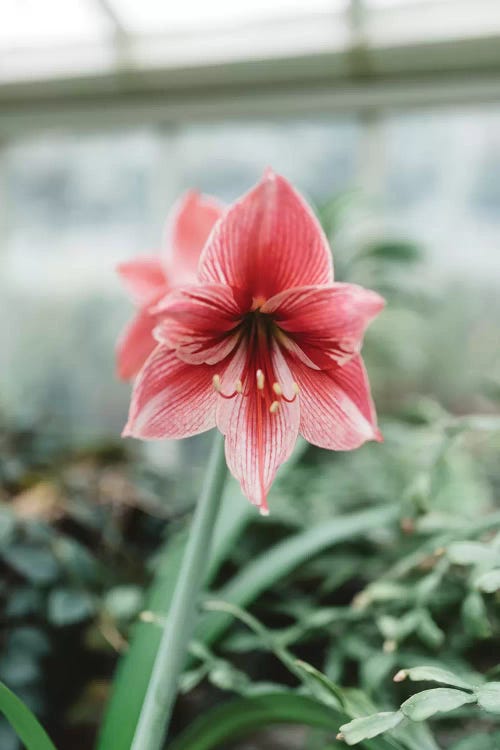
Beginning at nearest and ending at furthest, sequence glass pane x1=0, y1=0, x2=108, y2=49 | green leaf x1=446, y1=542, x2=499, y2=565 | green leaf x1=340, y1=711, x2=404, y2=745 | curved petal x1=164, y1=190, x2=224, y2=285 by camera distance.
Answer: green leaf x1=340, y1=711, x2=404, y2=745 → green leaf x1=446, y1=542, x2=499, y2=565 → curved petal x1=164, y1=190, x2=224, y2=285 → glass pane x1=0, y1=0, x2=108, y2=49

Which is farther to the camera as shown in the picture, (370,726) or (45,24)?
(45,24)

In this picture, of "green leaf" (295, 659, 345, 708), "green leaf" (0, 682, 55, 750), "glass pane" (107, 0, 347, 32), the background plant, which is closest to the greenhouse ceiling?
"glass pane" (107, 0, 347, 32)

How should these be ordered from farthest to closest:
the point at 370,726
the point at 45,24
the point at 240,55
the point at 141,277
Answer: the point at 45,24 < the point at 240,55 < the point at 141,277 < the point at 370,726

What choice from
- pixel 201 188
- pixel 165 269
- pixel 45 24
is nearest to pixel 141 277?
pixel 165 269

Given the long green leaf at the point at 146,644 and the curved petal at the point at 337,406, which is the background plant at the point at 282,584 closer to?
the long green leaf at the point at 146,644

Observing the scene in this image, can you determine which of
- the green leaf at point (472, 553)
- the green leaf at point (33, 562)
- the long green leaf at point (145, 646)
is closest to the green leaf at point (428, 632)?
the green leaf at point (472, 553)

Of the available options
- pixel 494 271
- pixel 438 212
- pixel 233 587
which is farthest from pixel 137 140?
pixel 233 587

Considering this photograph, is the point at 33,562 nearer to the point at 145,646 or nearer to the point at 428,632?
the point at 145,646

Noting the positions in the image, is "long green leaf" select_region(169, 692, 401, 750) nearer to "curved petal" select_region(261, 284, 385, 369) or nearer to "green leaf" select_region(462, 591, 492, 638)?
"green leaf" select_region(462, 591, 492, 638)
